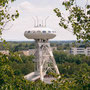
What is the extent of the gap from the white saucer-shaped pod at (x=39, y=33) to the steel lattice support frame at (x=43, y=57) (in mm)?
1300

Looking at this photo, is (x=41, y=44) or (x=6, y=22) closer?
(x=6, y=22)

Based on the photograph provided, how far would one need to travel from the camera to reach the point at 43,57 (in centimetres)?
3275

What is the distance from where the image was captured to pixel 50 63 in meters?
32.4

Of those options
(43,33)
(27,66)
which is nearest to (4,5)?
(43,33)

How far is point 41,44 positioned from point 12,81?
20.8m

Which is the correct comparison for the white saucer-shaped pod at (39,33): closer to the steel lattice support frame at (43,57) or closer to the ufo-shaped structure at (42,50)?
the ufo-shaped structure at (42,50)

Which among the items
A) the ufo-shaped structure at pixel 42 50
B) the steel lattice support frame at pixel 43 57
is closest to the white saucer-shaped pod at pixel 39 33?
the ufo-shaped structure at pixel 42 50

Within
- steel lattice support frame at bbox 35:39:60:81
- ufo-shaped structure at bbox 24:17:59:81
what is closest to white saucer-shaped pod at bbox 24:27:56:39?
ufo-shaped structure at bbox 24:17:59:81

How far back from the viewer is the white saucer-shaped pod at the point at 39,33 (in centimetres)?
3023

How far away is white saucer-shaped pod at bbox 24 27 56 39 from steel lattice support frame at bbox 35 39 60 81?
130cm

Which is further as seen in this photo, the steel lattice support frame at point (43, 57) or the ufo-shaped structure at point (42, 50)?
the steel lattice support frame at point (43, 57)

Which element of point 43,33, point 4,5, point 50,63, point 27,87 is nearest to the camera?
point 4,5

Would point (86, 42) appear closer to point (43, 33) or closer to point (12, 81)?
point (12, 81)

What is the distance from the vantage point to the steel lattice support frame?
3188cm
